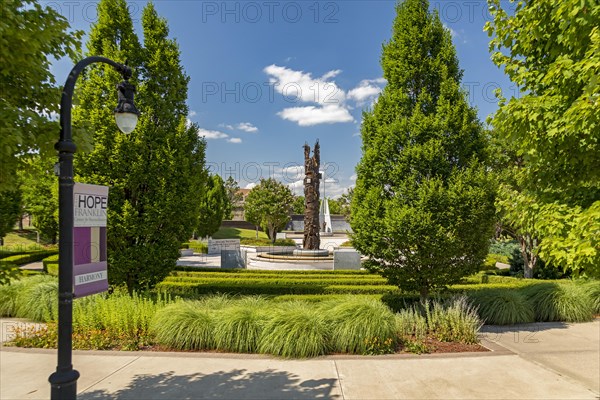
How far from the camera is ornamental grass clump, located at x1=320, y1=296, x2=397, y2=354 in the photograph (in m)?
6.89

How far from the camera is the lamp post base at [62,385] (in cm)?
333

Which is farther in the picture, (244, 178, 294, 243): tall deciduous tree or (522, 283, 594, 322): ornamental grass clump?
(244, 178, 294, 243): tall deciduous tree

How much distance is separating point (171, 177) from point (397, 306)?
26.4 ft

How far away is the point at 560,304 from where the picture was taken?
9.66 metres

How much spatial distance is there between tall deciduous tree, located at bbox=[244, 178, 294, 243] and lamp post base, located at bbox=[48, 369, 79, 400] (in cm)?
3880

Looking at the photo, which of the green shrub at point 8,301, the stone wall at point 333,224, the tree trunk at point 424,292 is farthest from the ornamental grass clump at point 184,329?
the stone wall at point 333,224

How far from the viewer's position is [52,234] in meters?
26.7

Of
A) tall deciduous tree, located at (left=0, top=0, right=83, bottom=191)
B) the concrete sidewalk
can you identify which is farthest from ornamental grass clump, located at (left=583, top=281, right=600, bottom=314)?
tall deciduous tree, located at (left=0, top=0, right=83, bottom=191)

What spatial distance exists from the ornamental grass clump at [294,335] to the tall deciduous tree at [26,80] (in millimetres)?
5176

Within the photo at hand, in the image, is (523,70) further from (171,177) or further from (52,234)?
(52,234)

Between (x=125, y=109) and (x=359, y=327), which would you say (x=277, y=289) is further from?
(x=125, y=109)

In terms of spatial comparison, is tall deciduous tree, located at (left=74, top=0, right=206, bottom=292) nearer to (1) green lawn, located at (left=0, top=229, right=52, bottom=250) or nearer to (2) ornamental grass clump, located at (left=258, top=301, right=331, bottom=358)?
(2) ornamental grass clump, located at (left=258, top=301, right=331, bottom=358)

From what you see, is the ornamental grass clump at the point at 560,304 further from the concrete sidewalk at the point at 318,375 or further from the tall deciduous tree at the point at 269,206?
the tall deciduous tree at the point at 269,206

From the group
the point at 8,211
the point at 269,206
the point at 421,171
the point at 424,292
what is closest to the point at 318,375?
the point at 424,292
